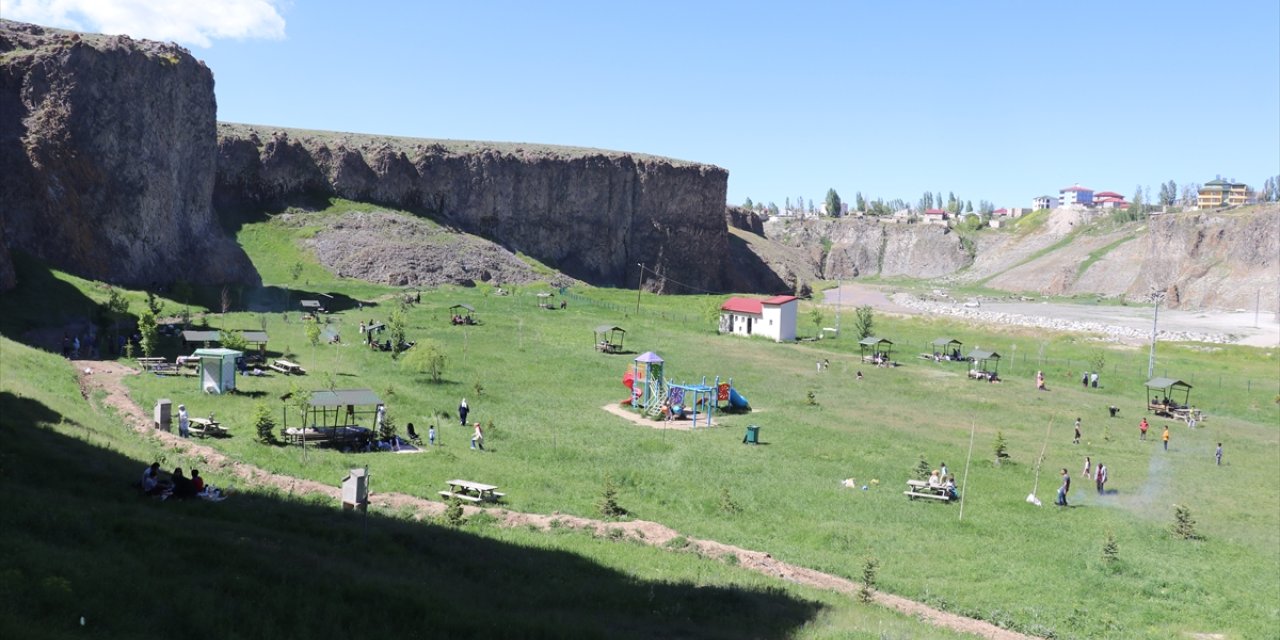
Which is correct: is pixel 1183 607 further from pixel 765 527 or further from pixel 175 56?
pixel 175 56

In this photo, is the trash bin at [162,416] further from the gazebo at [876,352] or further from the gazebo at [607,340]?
the gazebo at [876,352]

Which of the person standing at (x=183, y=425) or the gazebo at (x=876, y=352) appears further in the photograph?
the gazebo at (x=876, y=352)

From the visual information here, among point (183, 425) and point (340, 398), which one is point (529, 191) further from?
point (183, 425)

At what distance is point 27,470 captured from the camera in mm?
19250

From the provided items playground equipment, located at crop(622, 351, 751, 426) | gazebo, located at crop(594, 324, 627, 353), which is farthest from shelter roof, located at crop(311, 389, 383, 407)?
gazebo, located at crop(594, 324, 627, 353)

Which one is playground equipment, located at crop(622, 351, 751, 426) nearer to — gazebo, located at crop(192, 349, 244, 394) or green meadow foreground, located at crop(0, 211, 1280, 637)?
green meadow foreground, located at crop(0, 211, 1280, 637)

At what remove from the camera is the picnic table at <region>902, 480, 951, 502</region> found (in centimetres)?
3050

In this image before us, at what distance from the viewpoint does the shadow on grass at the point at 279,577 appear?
12539 mm

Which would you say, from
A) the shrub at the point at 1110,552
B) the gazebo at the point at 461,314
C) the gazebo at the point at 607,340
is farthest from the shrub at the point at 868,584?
the gazebo at the point at 461,314

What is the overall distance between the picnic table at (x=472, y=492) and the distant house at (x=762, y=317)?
2031 inches

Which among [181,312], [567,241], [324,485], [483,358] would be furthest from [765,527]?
[567,241]

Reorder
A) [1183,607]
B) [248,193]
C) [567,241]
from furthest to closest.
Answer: [567,241] < [248,193] < [1183,607]

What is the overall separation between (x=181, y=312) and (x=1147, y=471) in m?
56.2

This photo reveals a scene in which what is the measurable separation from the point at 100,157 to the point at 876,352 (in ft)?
198
